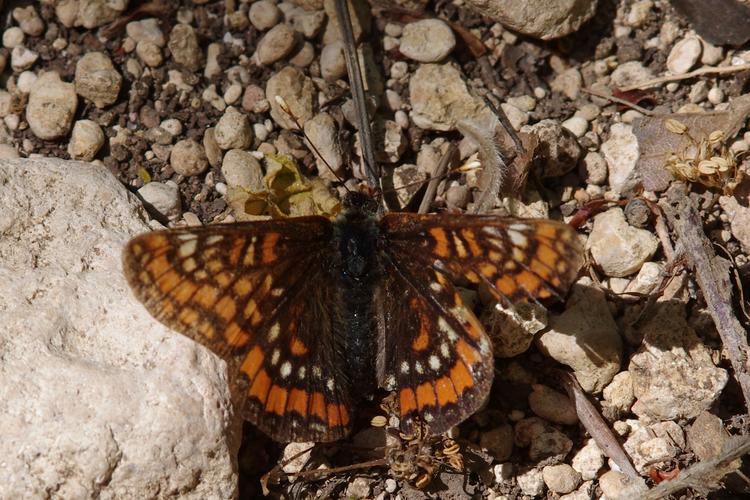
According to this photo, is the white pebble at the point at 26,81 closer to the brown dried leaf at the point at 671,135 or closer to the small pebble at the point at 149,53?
the small pebble at the point at 149,53

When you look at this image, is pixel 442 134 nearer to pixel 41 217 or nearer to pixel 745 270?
pixel 745 270

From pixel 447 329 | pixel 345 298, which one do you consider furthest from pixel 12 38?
pixel 447 329

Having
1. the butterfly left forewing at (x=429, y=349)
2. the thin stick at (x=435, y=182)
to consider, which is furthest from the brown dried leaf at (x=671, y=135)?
the butterfly left forewing at (x=429, y=349)

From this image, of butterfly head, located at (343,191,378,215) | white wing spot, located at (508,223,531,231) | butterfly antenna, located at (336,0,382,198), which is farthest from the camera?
butterfly antenna, located at (336,0,382,198)

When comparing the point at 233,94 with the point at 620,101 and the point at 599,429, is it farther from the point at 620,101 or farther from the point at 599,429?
the point at 599,429

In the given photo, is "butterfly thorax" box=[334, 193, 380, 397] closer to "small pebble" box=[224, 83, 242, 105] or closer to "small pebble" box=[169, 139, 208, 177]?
"small pebble" box=[169, 139, 208, 177]

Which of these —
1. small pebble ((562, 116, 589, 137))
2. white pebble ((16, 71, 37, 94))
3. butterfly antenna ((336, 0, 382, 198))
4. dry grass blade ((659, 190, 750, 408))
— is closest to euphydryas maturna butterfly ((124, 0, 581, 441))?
butterfly antenna ((336, 0, 382, 198))
